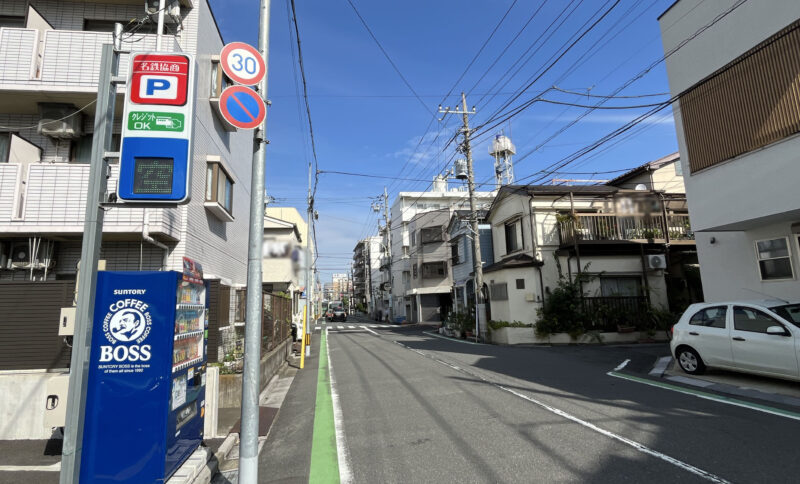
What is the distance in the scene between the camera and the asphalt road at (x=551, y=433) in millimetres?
3926

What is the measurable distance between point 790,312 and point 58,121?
1507cm

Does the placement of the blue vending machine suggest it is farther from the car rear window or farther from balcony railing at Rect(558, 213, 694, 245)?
balcony railing at Rect(558, 213, 694, 245)

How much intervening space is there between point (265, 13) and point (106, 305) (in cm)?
324

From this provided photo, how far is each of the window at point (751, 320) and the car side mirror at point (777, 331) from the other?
5.1 inches

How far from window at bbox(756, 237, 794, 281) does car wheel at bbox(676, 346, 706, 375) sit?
3012 mm

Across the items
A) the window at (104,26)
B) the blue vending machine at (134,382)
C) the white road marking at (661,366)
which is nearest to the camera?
the blue vending machine at (134,382)

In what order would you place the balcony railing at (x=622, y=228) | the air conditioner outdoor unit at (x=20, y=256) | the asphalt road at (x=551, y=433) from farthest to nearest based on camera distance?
the balcony railing at (x=622, y=228) → the air conditioner outdoor unit at (x=20, y=256) → the asphalt road at (x=551, y=433)

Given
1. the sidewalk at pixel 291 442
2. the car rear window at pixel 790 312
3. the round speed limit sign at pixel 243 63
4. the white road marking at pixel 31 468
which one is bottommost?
the sidewalk at pixel 291 442

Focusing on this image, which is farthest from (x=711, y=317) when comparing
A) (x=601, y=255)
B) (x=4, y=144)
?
(x=4, y=144)

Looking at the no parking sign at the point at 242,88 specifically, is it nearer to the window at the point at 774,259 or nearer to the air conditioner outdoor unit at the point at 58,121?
the air conditioner outdoor unit at the point at 58,121

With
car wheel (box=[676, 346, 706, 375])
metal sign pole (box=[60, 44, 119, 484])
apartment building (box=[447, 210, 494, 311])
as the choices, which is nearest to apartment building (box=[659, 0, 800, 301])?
car wheel (box=[676, 346, 706, 375])

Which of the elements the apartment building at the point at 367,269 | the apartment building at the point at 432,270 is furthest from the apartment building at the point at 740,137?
the apartment building at the point at 367,269

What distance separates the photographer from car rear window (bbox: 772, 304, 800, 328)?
6.99m

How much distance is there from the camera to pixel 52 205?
308 inches
